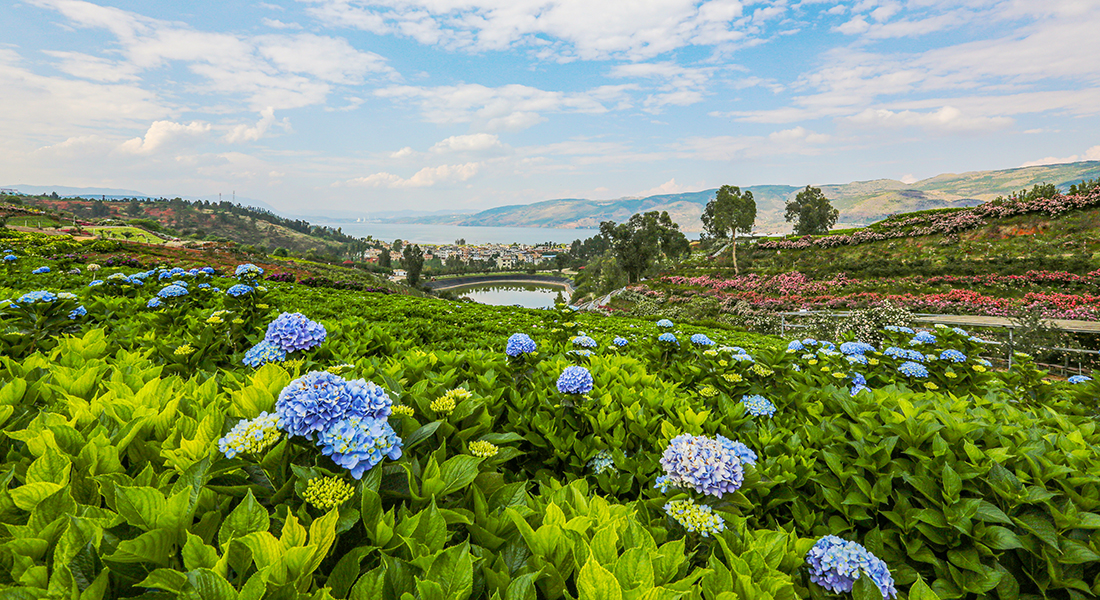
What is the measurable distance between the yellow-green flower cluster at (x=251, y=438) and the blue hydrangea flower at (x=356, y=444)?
0.54 feet

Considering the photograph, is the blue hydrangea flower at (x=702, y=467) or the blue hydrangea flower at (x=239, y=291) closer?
the blue hydrangea flower at (x=702, y=467)

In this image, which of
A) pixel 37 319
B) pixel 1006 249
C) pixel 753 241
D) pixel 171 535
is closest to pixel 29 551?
pixel 171 535

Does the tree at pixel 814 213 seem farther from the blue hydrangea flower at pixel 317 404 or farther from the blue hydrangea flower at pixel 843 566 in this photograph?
the blue hydrangea flower at pixel 317 404

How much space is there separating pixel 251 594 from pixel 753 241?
43725 millimetres

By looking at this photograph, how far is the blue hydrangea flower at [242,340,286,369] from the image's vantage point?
85.9 inches

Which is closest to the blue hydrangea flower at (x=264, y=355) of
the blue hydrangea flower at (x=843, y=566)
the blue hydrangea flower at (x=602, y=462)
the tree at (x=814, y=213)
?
the blue hydrangea flower at (x=602, y=462)

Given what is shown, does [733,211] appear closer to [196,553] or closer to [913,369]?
[913,369]

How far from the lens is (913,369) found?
10.9ft

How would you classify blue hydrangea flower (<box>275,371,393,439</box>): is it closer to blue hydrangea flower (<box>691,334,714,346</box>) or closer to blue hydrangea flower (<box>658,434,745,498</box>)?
blue hydrangea flower (<box>658,434,745,498</box>)

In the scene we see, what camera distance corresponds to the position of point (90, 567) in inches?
36.8

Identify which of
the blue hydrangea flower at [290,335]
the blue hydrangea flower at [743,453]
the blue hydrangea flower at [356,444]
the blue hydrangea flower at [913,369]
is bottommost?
the blue hydrangea flower at [913,369]

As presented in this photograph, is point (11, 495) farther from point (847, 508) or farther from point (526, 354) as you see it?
point (847, 508)

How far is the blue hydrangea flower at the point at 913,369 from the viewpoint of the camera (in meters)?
3.28

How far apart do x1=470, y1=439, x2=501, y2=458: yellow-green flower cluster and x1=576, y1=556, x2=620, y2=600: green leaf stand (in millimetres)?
585
